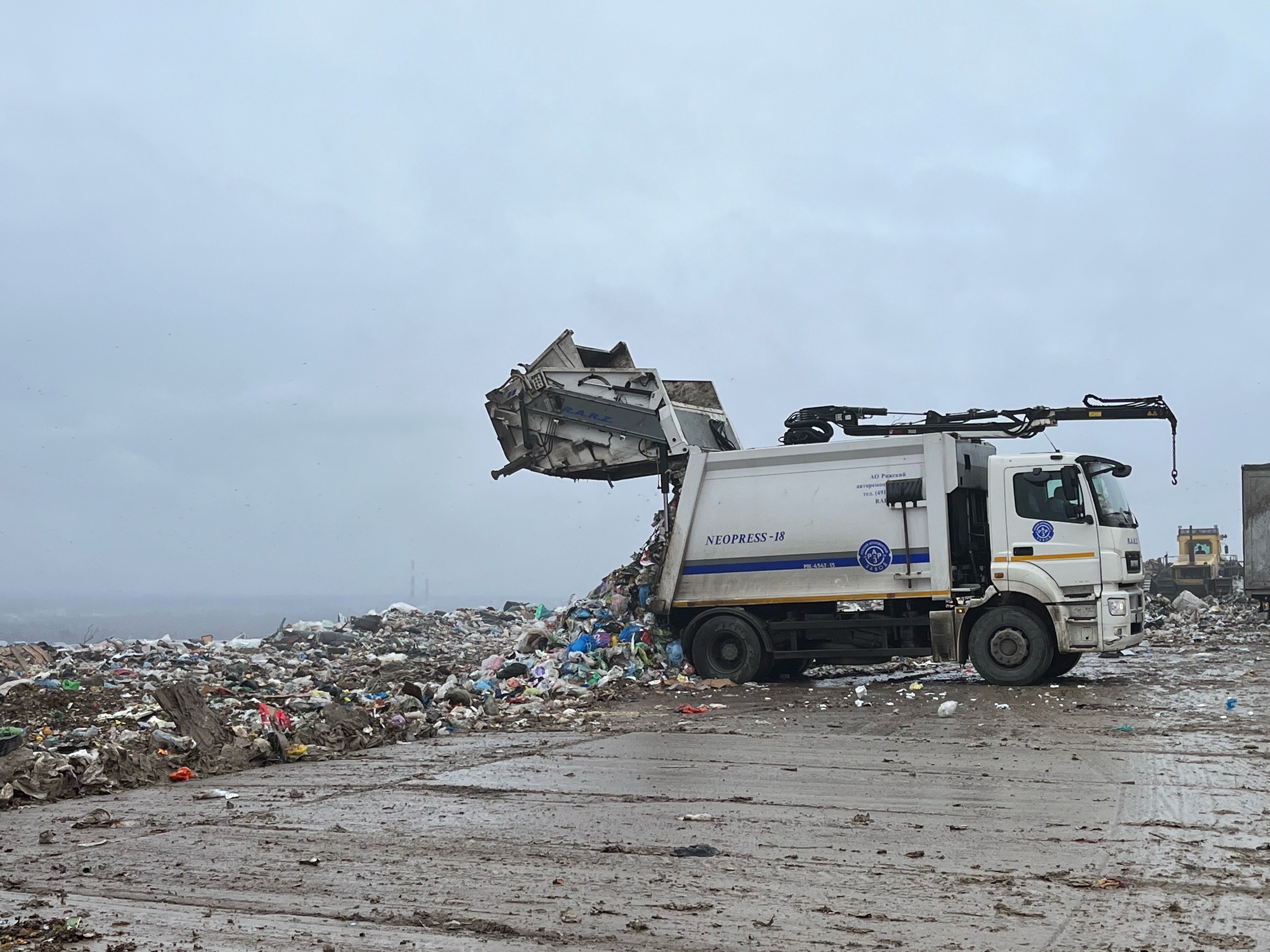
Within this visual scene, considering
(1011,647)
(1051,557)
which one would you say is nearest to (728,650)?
(1011,647)

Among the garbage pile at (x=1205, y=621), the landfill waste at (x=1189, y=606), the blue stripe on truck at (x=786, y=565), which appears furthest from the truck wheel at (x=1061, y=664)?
the landfill waste at (x=1189, y=606)

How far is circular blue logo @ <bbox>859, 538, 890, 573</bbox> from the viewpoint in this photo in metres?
11.4

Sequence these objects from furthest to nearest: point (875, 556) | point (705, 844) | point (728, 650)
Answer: point (728, 650) < point (875, 556) < point (705, 844)

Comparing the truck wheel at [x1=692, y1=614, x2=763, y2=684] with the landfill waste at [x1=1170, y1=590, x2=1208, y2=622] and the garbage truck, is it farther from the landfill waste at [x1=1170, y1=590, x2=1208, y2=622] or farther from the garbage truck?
the landfill waste at [x1=1170, y1=590, x2=1208, y2=622]

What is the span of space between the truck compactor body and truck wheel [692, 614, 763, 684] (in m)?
0.02

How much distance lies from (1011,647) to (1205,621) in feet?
38.2

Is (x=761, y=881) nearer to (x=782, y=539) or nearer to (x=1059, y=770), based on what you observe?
(x=1059, y=770)

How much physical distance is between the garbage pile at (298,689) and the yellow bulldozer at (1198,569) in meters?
16.1

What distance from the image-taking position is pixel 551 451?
526 inches

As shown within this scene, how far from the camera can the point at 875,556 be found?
37.4 feet

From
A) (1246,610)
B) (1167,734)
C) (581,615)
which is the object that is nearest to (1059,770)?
(1167,734)

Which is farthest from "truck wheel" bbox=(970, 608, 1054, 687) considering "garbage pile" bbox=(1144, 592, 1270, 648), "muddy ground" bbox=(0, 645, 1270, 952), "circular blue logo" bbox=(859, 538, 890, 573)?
"garbage pile" bbox=(1144, 592, 1270, 648)

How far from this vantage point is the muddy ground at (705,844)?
3.89 meters

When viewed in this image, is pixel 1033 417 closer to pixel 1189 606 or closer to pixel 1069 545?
pixel 1069 545
